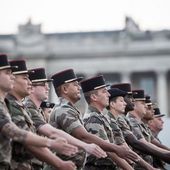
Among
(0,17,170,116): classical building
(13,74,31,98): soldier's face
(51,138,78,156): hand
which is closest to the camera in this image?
(51,138,78,156): hand

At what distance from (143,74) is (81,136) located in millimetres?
43773

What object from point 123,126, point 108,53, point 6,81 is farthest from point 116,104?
point 108,53

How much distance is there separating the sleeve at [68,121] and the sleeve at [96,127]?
629mm

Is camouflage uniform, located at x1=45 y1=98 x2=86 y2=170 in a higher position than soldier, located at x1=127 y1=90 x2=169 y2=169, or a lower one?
higher

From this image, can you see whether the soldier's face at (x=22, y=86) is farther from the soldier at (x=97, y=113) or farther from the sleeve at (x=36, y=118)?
the soldier at (x=97, y=113)

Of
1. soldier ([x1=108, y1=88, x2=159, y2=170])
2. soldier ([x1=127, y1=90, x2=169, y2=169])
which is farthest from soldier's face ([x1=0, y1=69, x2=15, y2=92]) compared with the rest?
soldier ([x1=127, y1=90, x2=169, y2=169])

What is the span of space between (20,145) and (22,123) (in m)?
0.19

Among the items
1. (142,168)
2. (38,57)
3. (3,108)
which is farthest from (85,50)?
(3,108)

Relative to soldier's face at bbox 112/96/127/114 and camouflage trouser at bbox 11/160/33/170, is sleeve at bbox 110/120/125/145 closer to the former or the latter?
soldier's face at bbox 112/96/127/114

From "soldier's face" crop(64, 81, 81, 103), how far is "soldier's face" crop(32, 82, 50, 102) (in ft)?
0.69

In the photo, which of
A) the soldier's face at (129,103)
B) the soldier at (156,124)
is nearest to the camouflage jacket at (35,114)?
the soldier's face at (129,103)

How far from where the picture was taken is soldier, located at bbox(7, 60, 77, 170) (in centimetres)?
509

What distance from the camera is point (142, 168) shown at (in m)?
8.45

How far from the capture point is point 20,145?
544 centimetres
